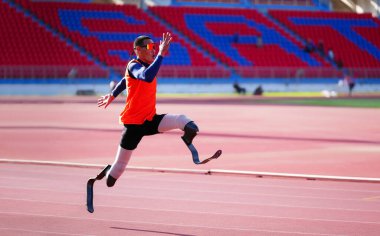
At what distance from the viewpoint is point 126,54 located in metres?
54.3

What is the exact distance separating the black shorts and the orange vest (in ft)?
0.19

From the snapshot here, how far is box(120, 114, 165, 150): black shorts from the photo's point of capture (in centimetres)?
889

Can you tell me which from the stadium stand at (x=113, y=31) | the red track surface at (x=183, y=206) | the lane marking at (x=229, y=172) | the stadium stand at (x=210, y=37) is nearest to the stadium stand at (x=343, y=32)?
Answer: the stadium stand at (x=210, y=37)

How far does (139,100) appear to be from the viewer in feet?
28.9

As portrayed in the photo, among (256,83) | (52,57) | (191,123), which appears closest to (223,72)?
(256,83)

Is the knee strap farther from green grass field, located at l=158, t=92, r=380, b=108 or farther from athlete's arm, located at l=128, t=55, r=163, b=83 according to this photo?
green grass field, located at l=158, t=92, r=380, b=108

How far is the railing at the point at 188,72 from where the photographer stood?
1871 inches

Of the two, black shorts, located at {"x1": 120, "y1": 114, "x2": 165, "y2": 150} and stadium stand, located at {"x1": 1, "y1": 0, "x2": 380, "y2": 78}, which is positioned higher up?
stadium stand, located at {"x1": 1, "y1": 0, "x2": 380, "y2": 78}

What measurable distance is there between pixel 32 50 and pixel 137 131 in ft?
140

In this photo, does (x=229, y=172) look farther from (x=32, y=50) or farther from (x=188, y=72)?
(x=188, y=72)

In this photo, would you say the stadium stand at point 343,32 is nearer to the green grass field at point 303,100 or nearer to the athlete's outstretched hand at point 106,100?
the green grass field at point 303,100

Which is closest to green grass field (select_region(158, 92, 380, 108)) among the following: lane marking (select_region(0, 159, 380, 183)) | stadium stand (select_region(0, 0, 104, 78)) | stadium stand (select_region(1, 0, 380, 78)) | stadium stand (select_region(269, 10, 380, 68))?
stadium stand (select_region(1, 0, 380, 78))

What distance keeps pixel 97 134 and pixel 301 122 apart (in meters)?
8.61

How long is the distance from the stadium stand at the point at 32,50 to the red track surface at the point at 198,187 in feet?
75.4
